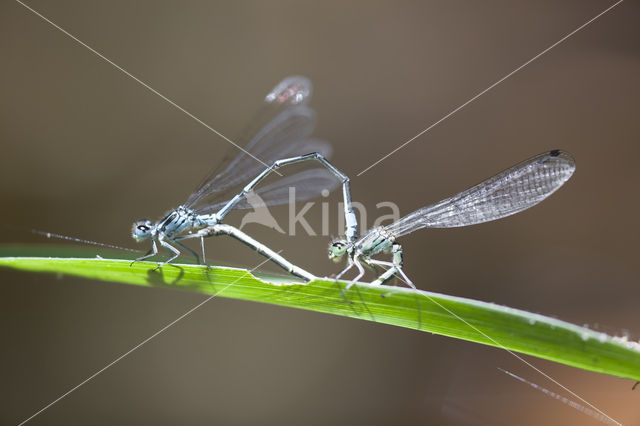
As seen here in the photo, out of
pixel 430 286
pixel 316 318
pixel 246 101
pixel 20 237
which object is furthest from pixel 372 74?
pixel 20 237

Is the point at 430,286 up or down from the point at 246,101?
down

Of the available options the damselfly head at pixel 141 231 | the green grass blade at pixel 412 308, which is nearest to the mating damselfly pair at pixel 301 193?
the damselfly head at pixel 141 231

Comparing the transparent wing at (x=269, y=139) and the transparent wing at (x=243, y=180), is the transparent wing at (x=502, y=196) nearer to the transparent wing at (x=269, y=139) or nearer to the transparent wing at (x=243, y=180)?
the transparent wing at (x=243, y=180)

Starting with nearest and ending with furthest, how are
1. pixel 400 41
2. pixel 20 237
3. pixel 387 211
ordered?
pixel 20 237 → pixel 387 211 → pixel 400 41

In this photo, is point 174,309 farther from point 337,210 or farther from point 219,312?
point 337,210

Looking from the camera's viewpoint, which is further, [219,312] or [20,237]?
[219,312]

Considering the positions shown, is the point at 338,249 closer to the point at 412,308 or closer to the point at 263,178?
the point at 263,178

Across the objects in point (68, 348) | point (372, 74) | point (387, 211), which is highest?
point (372, 74)
